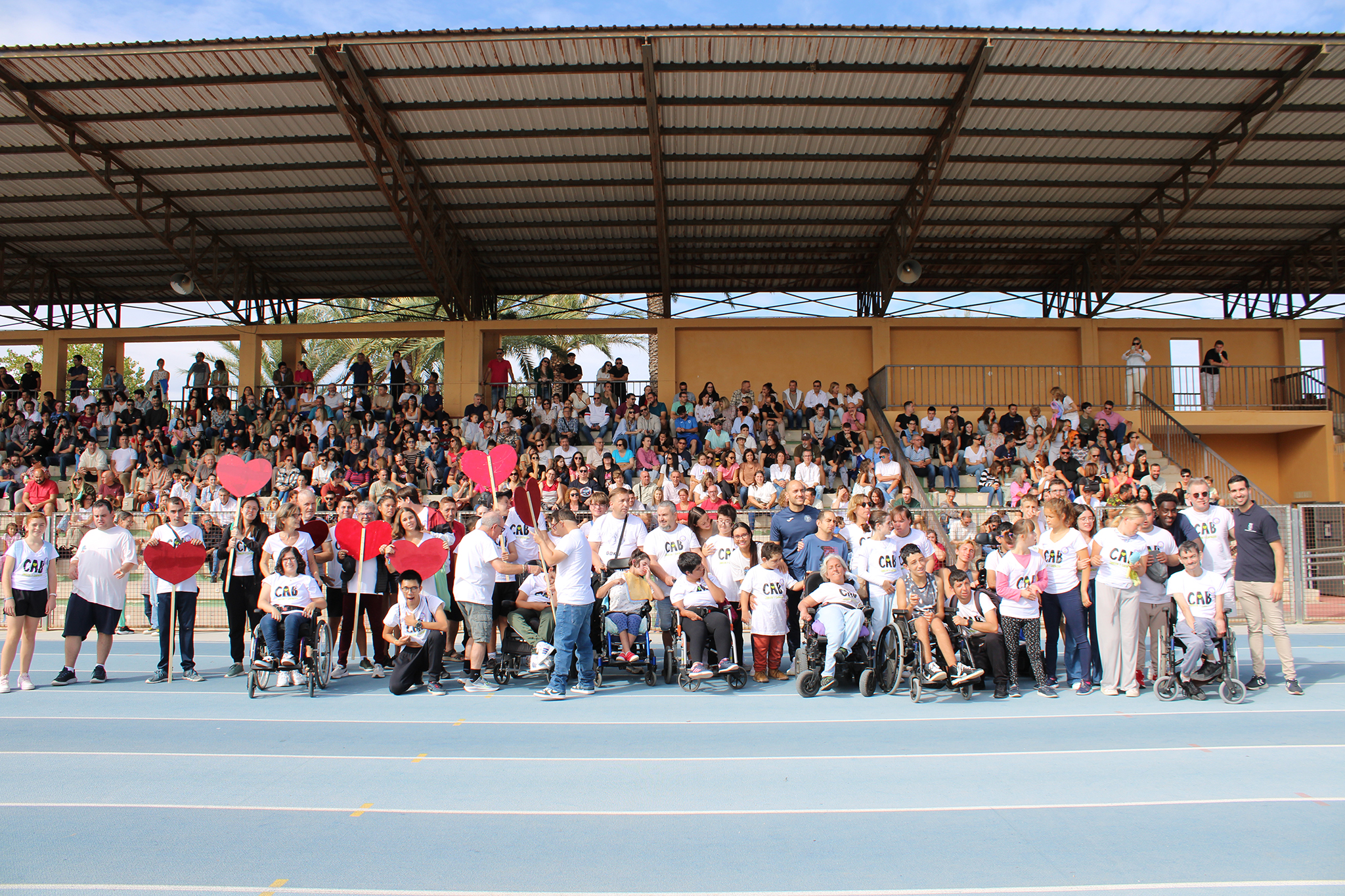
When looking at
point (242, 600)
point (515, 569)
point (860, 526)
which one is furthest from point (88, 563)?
point (860, 526)

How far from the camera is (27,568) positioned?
26.0ft

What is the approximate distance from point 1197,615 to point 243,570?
8524mm

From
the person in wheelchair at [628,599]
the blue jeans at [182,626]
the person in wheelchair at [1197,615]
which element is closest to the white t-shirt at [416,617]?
the person in wheelchair at [628,599]

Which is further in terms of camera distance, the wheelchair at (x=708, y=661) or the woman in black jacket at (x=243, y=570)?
the woman in black jacket at (x=243, y=570)

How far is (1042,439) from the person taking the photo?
17.5 metres

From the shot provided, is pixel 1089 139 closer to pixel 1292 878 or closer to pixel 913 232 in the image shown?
pixel 913 232

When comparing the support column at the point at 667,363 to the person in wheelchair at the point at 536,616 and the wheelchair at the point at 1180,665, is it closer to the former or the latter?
the person in wheelchair at the point at 536,616

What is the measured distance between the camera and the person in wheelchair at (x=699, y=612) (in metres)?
7.86

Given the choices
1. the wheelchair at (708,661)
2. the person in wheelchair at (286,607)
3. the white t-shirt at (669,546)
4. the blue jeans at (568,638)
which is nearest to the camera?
the blue jeans at (568,638)

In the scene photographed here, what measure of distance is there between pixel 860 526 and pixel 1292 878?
5.70 metres

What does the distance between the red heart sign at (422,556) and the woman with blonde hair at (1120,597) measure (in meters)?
5.72

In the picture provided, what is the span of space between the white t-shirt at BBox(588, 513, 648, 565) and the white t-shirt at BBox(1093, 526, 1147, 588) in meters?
4.10

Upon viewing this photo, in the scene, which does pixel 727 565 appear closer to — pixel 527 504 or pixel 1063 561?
pixel 527 504

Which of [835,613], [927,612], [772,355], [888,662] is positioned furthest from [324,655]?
[772,355]
